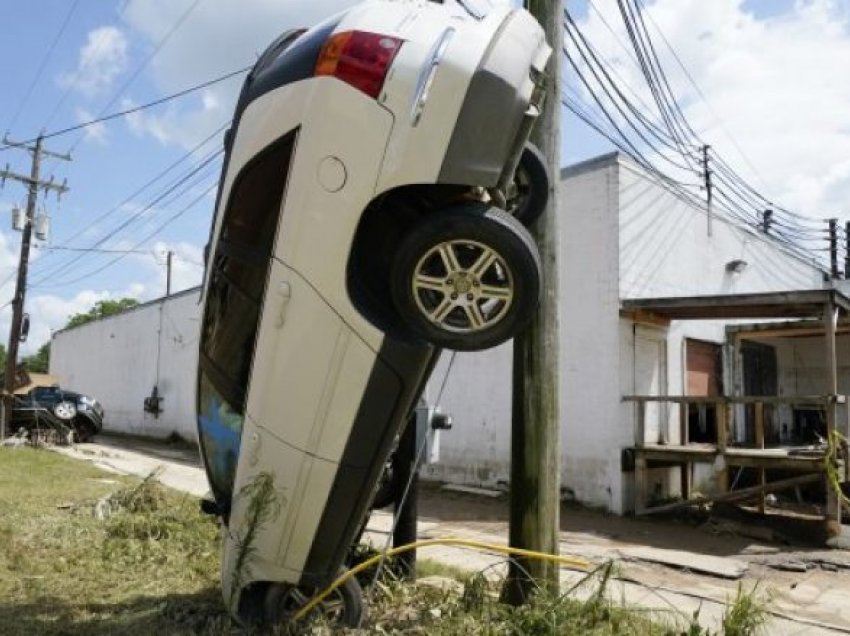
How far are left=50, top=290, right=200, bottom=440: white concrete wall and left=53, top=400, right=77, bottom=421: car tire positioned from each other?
299cm

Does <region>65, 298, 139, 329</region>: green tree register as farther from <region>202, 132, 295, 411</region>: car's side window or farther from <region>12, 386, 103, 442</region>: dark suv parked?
<region>202, 132, 295, 411</region>: car's side window

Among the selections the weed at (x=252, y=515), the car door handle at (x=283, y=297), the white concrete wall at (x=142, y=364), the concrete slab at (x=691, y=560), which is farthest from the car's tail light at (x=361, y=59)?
the white concrete wall at (x=142, y=364)

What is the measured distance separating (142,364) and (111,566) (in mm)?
22989

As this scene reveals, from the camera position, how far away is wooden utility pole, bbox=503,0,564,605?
13.8 feet

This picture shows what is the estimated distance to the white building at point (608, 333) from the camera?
38.2 ft

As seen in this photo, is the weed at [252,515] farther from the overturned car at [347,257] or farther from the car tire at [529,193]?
the car tire at [529,193]

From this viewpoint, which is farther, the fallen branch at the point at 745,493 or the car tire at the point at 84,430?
the car tire at the point at 84,430

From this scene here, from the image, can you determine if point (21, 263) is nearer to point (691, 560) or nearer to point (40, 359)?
point (691, 560)

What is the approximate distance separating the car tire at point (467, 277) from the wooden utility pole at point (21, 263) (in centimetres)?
1992

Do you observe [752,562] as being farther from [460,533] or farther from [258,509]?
[258,509]

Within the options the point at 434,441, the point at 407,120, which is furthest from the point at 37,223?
the point at 407,120

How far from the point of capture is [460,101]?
2984 mm

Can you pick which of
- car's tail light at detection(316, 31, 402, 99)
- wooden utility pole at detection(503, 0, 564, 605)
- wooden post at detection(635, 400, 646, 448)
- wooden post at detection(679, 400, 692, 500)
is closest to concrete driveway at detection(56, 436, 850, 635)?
wooden utility pole at detection(503, 0, 564, 605)

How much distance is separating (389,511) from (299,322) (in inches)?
266
